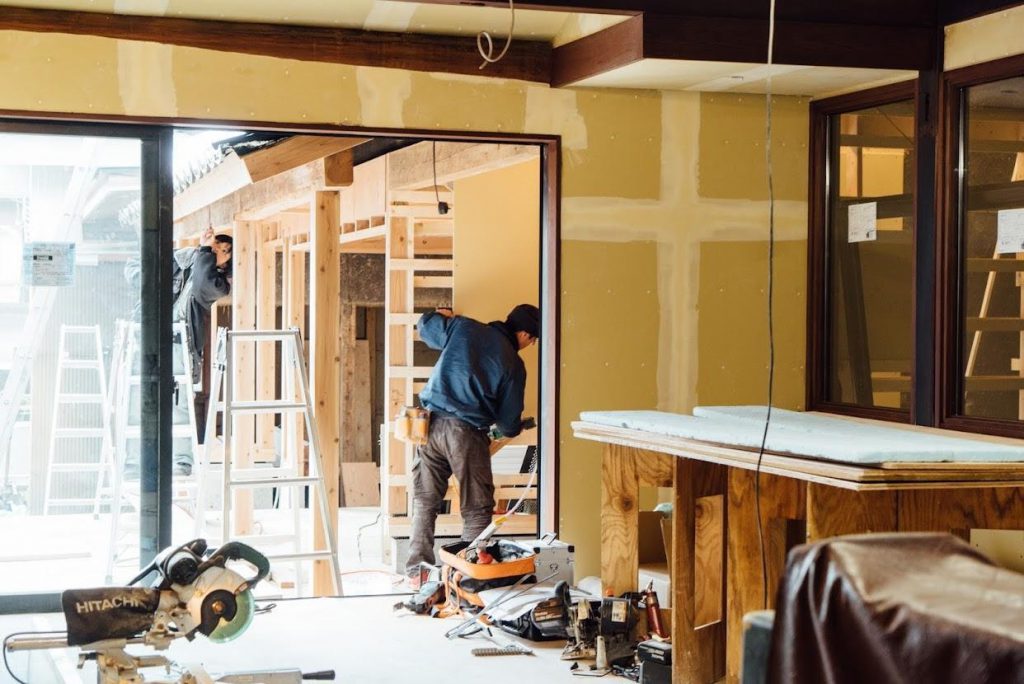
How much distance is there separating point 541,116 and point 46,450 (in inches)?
105

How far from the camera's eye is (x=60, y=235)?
5.33 metres

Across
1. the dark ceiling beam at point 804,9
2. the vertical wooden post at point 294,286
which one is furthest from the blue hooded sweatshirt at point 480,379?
the vertical wooden post at point 294,286

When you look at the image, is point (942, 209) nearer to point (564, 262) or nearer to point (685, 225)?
point (685, 225)

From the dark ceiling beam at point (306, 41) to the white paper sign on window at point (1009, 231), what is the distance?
6.90 ft

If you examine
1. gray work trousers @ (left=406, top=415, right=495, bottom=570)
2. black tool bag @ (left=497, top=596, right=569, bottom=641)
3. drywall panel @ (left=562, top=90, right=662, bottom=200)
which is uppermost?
drywall panel @ (left=562, top=90, right=662, bottom=200)

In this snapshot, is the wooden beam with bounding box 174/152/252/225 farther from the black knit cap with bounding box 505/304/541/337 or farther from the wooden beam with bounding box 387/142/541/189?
the black knit cap with bounding box 505/304/541/337

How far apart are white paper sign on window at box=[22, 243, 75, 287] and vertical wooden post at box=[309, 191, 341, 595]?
2224 millimetres

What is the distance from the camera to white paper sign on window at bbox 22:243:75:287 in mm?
5293

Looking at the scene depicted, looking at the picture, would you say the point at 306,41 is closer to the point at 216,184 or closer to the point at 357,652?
the point at 357,652

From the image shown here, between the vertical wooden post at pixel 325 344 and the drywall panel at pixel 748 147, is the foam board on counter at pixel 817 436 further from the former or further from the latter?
the vertical wooden post at pixel 325 344

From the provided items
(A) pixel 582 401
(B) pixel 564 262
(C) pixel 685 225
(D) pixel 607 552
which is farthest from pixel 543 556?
(C) pixel 685 225

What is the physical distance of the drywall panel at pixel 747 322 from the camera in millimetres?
5879

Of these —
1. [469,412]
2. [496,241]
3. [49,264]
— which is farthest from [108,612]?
[496,241]

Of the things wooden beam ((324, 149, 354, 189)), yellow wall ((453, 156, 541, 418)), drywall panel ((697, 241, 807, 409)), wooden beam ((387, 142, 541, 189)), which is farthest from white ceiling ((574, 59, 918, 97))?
yellow wall ((453, 156, 541, 418))
